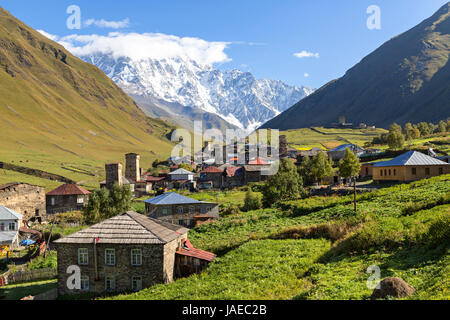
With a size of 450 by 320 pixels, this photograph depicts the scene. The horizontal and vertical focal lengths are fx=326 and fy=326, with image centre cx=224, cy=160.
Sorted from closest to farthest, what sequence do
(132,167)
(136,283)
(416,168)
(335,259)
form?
(335,259) < (136,283) < (416,168) < (132,167)

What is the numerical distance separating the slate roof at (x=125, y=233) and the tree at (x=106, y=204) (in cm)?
2348

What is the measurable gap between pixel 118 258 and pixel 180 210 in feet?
78.7

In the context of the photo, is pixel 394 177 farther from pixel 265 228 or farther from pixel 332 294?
pixel 332 294

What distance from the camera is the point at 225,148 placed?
483 ft

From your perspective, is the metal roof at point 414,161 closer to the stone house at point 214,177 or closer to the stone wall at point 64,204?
the stone house at point 214,177

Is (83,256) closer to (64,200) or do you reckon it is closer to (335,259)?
(335,259)

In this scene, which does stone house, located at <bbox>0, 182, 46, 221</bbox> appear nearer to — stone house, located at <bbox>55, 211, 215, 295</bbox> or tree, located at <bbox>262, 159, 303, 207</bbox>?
tree, located at <bbox>262, 159, 303, 207</bbox>

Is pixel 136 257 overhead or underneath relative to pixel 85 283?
overhead

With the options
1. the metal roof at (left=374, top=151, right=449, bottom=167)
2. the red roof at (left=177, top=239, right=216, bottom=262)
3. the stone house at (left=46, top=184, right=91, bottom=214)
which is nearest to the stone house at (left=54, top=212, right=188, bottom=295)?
the red roof at (left=177, top=239, right=216, bottom=262)

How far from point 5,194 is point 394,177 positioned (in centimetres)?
6390

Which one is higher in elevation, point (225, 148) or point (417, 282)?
point (225, 148)

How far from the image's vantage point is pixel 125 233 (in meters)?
24.1

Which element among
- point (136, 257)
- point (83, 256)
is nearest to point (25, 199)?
point (83, 256)
